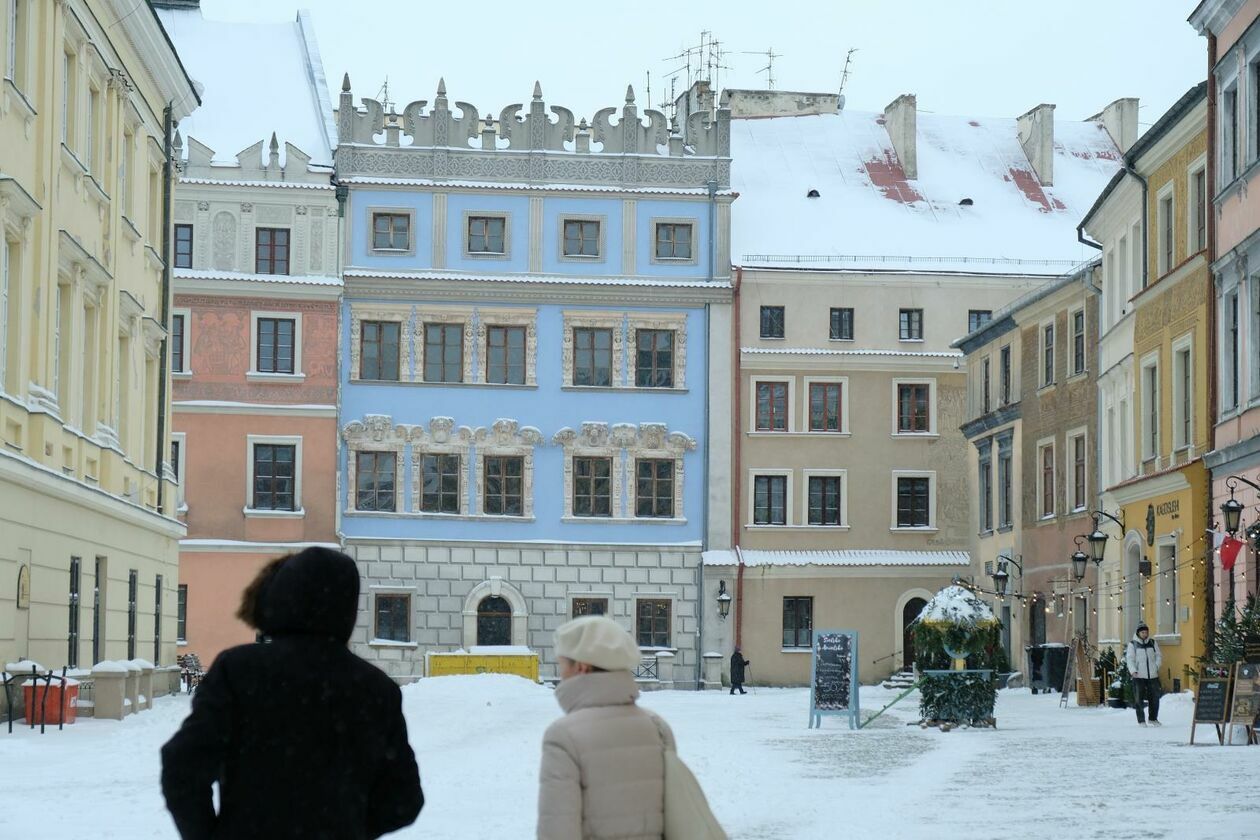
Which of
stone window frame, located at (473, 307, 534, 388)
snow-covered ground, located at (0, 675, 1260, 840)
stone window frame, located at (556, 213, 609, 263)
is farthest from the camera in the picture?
stone window frame, located at (556, 213, 609, 263)

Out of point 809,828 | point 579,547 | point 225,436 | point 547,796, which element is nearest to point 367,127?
point 225,436

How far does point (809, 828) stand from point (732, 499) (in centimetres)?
3932

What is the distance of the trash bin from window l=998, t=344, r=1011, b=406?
29.8 m

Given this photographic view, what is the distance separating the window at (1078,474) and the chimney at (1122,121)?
811 inches

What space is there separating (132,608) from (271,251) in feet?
66.4

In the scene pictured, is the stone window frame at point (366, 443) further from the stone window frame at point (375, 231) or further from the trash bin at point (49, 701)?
the trash bin at point (49, 701)

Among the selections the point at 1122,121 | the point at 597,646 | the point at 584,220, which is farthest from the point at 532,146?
the point at 597,646

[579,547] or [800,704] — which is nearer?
[800,704]

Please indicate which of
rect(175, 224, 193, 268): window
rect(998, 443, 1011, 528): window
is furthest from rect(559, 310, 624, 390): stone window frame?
rect(998, 443, 1011, 528): window

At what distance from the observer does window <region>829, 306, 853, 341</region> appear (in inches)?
2159

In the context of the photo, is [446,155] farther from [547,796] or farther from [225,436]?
[547,796]

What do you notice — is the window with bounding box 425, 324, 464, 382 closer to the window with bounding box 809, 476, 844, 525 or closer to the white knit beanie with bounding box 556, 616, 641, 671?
the window with bounding box 809, 476, 844, 525

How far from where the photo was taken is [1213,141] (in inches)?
1238

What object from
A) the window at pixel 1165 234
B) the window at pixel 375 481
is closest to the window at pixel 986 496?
the window at pixel 375 481
